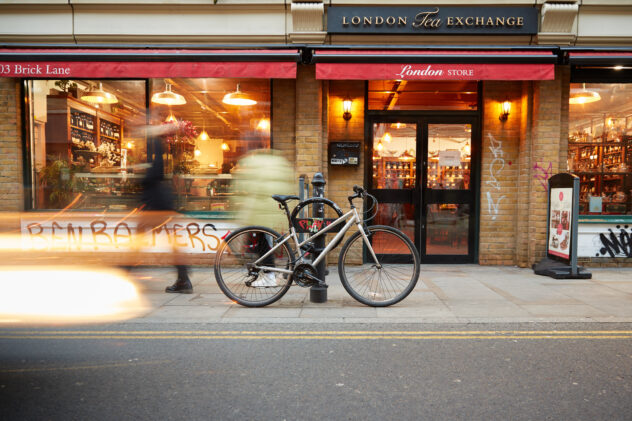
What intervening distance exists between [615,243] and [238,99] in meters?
7.72

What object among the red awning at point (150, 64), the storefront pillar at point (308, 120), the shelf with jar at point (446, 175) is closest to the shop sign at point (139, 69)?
the red awning at point (150, 64)

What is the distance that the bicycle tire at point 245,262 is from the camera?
17.2 feet

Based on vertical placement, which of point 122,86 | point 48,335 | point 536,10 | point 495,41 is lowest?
point 48,335

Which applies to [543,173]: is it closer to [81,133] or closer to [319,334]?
[319,334]

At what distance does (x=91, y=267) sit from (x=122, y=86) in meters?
3.54

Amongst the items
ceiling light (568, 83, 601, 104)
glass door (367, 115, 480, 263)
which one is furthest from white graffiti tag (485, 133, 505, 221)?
ceiling light (568, 83, 601, 104)

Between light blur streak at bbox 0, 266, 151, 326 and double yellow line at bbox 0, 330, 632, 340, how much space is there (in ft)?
1.50

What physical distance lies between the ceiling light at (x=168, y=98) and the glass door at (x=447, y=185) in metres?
4.89

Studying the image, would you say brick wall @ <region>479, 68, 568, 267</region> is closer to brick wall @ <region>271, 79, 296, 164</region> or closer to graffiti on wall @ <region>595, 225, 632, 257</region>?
graffiti on wall @ <region>595, 225, 632, 257</region>

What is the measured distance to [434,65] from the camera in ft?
24.9

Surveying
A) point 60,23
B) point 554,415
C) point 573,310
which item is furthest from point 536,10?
point 60,23

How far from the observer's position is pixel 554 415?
2.79 m

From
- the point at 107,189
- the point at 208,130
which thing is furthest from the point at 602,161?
the point at 107,189

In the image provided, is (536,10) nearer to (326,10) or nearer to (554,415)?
(326,10)
